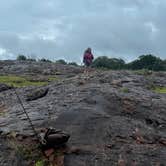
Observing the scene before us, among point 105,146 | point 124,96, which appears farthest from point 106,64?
point 105,146

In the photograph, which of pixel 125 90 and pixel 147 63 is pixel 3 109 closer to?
pixel 125 90

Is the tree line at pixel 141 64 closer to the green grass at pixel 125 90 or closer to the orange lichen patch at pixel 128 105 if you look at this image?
the green grass at pixel 125 90

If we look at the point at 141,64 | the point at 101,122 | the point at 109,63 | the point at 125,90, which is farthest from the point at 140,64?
the point at 101,122

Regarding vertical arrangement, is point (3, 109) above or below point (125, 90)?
below

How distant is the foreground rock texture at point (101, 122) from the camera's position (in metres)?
17.8

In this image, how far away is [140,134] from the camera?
766 inches

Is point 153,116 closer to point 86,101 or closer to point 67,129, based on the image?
point 86,101

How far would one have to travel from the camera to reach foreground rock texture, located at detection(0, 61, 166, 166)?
1781 cm

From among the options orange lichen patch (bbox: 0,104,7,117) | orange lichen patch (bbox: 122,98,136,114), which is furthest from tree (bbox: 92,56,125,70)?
orange lichen patch (bbox: 122,98,136,114)

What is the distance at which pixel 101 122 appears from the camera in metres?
19.6

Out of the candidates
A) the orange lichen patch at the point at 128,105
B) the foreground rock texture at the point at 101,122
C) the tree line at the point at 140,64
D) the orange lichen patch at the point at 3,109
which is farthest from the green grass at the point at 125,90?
the tree line at the point at 140,64

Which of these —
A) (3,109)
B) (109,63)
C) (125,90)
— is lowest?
(109,63)

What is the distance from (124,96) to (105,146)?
16.0ft

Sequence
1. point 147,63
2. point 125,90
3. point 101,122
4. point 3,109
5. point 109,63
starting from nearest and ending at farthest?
point 101,122, point 125,90, point 3,109, point 147,63, point 109,63
